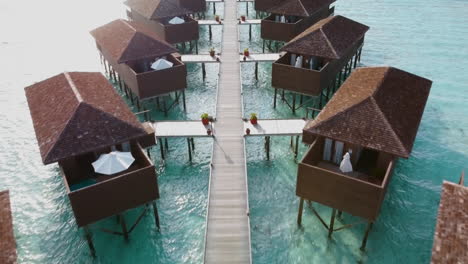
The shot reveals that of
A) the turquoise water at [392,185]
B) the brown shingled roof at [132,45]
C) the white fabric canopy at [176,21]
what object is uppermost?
the white fabric canopy at [176,21]

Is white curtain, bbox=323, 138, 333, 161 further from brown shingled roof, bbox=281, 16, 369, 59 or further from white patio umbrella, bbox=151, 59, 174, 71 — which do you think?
white patio umbrella, bbox=151, 59, 174, 71

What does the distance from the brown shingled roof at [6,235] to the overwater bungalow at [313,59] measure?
870 inches

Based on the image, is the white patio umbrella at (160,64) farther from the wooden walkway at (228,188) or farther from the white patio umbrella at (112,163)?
the white patio umbrella at (112,163)

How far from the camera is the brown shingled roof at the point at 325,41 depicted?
1226 inches

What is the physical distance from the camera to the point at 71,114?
2184cm

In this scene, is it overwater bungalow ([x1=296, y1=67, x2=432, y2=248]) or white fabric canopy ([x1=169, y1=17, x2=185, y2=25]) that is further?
white fabric canopy ([x1=169, y1=17, x2=185, y2=25])

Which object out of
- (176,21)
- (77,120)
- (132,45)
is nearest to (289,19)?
(176,21)

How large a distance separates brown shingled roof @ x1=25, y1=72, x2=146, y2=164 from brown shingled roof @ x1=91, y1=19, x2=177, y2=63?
6.42 meters

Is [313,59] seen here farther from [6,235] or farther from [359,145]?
[6,235]

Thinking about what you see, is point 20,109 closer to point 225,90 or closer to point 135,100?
point 135,100

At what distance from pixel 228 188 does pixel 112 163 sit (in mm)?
7147

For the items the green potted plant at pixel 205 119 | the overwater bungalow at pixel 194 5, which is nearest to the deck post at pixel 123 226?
the green potted plant at pixel 205 119

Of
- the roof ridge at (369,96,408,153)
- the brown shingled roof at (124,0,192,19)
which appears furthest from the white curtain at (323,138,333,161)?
the brown shingled roof at (124,0,192,19)

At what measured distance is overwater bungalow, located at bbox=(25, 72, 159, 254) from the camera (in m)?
19.4
